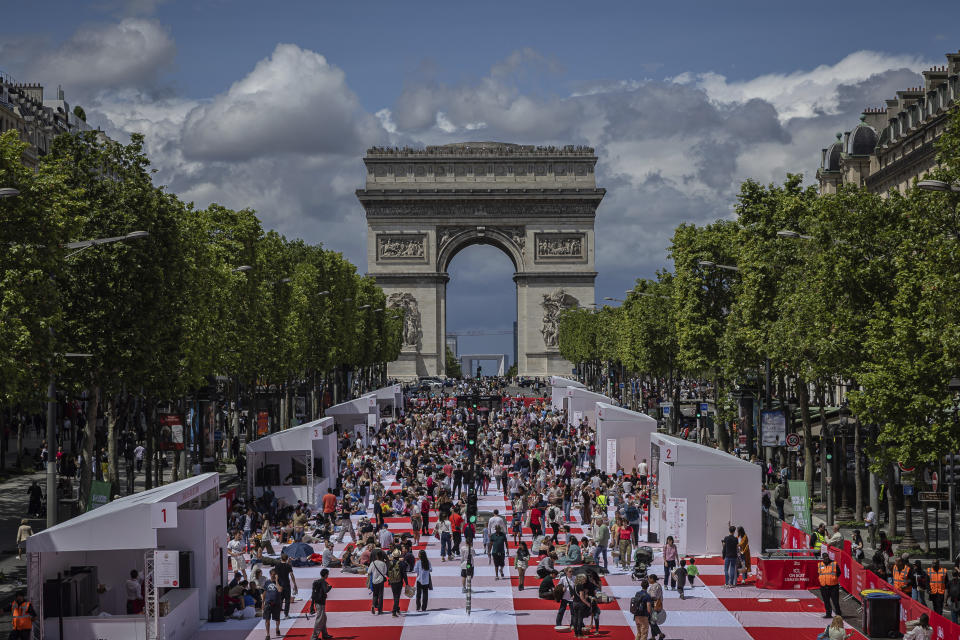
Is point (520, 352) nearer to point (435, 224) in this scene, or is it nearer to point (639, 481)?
point (435, 224)

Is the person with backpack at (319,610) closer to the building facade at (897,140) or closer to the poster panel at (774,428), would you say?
the poster panel at (774,428)

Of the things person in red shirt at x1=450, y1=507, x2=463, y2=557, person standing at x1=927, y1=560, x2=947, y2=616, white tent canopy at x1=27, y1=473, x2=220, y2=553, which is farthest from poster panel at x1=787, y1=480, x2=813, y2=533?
white tent canopy at x1=27, y1=473, x2=220, y2=553

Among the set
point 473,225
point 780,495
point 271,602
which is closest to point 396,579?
point 271,602

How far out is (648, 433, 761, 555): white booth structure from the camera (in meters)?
33.1

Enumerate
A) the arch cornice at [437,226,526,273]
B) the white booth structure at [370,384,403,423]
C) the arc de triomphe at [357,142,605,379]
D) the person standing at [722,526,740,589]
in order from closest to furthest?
the person standing at [722,526,740,589]
the white booth structure at [370,384,403,423]
the arc de triomphe at [357,142,605,379]
the arch cornice at [437,226,526,273]

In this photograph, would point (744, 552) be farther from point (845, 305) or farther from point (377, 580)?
point (377, 580)

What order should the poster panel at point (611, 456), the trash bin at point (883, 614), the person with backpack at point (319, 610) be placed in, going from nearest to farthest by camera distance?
the trash bin at point (883, 614)
the person with backpack at point (319, 610)
the poster panel at point (611, 456)

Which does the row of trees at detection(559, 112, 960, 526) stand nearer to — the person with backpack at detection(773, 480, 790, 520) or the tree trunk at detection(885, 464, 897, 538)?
the tree trunk at detection(885, 464, 897, 538)

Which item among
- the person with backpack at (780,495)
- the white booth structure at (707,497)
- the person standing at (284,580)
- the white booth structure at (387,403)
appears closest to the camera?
the person standing at (284,580)

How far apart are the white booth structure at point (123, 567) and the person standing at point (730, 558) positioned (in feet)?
41.4

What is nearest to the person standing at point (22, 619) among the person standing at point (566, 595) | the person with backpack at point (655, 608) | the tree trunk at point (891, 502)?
the person standing at point (566, 595)

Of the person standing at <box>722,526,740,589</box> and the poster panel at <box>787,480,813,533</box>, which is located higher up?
the poster panel at <box>787,480,813,533</box>

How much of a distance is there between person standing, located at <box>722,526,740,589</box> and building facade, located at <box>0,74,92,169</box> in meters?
55.9

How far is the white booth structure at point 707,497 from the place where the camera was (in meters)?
33.1
